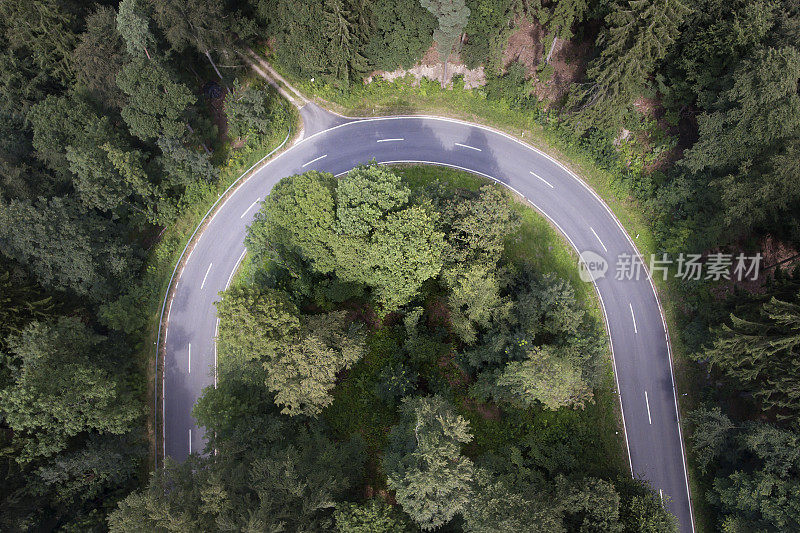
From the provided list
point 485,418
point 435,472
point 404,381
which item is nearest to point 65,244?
point 404,381

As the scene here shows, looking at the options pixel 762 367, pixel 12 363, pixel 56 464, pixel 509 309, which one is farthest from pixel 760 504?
pixel 12 363

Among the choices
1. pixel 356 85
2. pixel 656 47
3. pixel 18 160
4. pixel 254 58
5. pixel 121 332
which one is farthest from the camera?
pixel 254 58

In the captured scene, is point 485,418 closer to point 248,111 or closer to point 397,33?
point 397,33

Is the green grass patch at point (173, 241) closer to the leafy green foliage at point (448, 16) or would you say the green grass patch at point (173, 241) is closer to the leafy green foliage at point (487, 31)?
the leafy green foliage at point (448, 16)

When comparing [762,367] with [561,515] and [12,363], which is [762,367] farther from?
[12,363]

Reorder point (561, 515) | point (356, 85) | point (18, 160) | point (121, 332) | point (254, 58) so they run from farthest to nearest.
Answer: point (254, 58) → point (356, 85) → point (121, 332) → point (18, 160) → point (561, 515)

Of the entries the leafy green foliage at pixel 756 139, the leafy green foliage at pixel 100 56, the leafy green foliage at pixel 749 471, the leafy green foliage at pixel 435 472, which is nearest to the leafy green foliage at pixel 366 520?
the leafy green foliage at pixel 435 472

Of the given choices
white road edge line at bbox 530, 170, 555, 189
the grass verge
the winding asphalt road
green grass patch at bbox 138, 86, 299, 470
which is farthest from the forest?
white road edge line at bbox 530, 170, 555, 189
